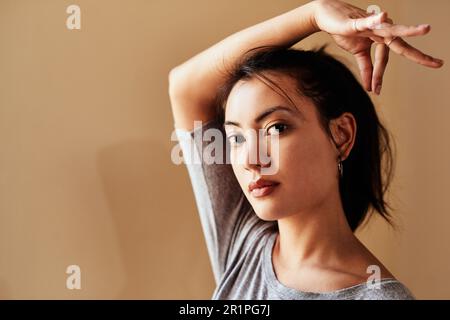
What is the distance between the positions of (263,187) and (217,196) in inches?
6.2

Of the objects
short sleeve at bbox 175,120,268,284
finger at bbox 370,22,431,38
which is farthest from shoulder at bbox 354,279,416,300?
finger at bbox 370,22,431,38

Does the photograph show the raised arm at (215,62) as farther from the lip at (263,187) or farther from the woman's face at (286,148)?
the lip at (263,187)

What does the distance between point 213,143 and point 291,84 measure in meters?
0.19

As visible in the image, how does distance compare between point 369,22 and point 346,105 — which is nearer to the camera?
point 369,22

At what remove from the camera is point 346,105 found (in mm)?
869

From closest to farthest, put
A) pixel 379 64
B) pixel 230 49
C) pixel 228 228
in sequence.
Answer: pixel 379 64 < pixel 230 49 < pixel 228 228

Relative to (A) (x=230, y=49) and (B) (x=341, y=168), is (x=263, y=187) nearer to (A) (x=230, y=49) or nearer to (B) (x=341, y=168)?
(B) (x=341, y=168)

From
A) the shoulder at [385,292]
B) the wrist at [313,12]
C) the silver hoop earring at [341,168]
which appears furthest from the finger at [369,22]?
the shoulder at [385,292]

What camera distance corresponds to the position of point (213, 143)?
979mm

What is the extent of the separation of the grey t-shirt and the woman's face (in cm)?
11

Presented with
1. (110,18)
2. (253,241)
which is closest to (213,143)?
(253,241)

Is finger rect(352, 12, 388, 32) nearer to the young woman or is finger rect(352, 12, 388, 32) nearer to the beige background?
the young woman

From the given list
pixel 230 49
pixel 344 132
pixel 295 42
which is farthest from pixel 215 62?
pixel 344 132
